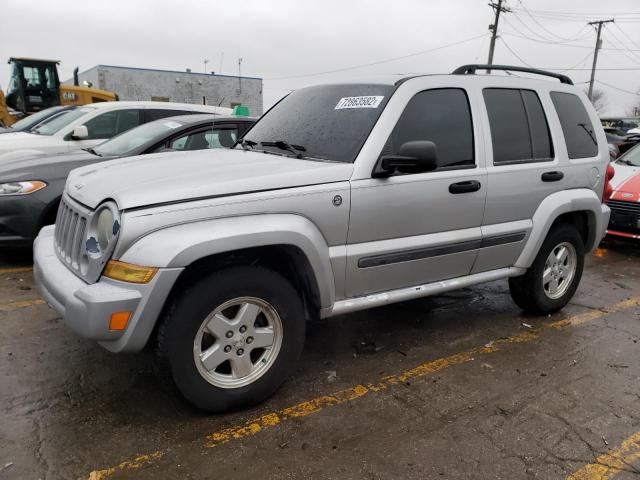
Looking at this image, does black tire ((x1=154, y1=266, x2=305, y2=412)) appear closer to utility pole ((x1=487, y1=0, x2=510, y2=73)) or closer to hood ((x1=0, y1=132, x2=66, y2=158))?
hood ((x1=0, y1=132, x2=66, y2=158))

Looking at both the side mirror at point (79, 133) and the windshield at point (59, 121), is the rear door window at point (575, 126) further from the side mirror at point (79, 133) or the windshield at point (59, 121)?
the windshield at point (59, 121)

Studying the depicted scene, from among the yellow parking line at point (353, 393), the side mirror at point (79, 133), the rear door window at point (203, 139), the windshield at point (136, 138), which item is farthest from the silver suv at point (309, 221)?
the side mirror at point (79, 133)

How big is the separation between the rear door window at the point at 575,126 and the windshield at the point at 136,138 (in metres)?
3.73

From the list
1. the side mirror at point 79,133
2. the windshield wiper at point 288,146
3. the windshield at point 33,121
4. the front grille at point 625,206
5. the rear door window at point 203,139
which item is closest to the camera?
the windshield wiper at point 288,146

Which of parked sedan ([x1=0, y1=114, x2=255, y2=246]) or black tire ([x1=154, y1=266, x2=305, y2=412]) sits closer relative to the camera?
black tire ([x1=154, y1=266, x2=305, y2=412])

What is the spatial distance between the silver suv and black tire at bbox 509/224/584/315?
19 millimetres

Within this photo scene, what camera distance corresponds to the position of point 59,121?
784 centimetres

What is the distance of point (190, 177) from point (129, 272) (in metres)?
0.63

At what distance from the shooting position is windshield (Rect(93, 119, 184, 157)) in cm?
557

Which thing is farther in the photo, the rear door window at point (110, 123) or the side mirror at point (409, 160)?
the rear door window at point (110, 123)

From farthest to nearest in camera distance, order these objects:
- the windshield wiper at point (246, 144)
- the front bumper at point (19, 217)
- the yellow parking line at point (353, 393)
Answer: the front bumper at point (19, 217) → the windshield wiper at point (246, 144) → the yellow parking line at point (353, 393)

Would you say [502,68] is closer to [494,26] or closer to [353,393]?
[353,393]

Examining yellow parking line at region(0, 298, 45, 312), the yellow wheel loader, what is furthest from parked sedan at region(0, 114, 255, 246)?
the yellow wheel loader

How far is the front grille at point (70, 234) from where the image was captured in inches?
110
